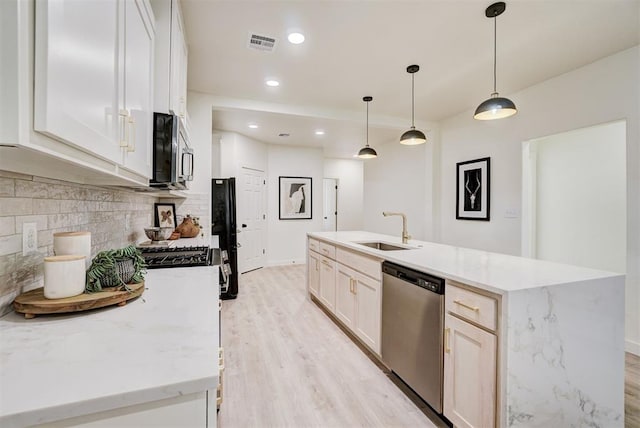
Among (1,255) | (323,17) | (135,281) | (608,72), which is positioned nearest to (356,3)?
(323,17)

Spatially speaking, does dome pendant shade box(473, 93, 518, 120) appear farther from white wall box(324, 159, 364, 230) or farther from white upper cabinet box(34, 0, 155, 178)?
white wall box(324, 159, 364, 230)

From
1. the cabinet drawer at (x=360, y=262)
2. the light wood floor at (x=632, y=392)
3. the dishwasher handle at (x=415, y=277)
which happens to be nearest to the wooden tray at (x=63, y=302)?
the dishwasher handle at (x=415, y=277)

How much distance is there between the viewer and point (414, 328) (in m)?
1.85

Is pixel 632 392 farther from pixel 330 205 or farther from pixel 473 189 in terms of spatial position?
pixel 330 205

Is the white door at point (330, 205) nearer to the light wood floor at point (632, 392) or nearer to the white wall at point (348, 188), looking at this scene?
the white wall at point (348, 188)

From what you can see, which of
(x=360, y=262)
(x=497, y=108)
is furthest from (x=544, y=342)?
(x=497, y=108)

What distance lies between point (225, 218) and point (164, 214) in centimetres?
94

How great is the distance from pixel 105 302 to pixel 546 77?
424 cm

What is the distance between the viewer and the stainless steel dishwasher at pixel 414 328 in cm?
167

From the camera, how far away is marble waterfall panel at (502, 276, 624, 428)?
1306 mm

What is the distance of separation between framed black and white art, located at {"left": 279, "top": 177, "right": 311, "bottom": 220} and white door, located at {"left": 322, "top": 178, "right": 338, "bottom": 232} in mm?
2027

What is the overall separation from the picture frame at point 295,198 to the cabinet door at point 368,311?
3.96 metres

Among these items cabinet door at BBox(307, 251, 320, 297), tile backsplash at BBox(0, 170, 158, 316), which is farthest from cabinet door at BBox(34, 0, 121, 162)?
cabinet door at BBox(307, 251, 320, 297)

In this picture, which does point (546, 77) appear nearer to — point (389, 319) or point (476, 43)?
point (476, 43)
